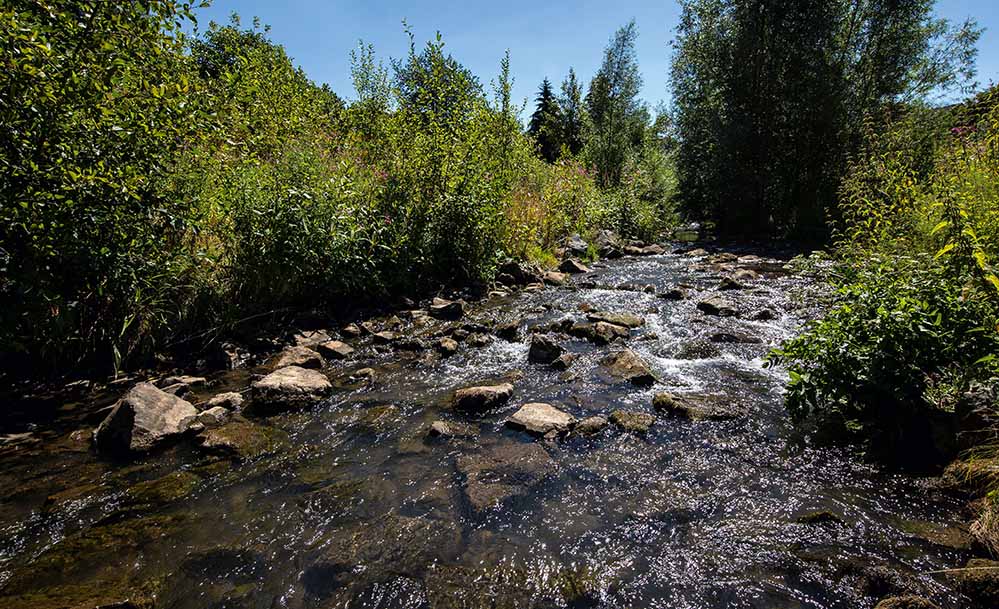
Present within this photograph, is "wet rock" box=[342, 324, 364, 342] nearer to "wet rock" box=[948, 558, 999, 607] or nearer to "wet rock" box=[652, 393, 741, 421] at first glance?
"wet rock" box=[652, 393, 741, 421]

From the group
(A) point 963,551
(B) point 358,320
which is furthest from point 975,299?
(B) point 358,320

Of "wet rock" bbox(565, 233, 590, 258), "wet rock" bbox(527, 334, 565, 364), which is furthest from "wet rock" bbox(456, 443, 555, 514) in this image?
"wet rock" bbox(565, 233, 590, 258)

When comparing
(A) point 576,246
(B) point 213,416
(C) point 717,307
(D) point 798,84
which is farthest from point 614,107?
(B) point 213,416

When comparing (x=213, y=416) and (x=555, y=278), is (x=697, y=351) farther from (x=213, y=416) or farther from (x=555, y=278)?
(x=213, y=416)

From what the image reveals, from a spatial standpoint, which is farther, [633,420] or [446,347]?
[446,347]

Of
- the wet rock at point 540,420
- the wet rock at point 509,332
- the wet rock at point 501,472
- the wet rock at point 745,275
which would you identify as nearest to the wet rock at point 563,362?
the wet rock at point 509,332

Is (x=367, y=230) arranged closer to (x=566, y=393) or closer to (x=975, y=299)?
(x=566, y=393)

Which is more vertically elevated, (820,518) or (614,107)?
(614,107)

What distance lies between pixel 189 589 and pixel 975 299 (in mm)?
6426

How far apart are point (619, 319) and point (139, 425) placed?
7209 mm

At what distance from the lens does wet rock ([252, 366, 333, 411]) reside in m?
5.72

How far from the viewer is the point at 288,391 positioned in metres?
5.80

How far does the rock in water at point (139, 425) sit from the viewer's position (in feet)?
15.6

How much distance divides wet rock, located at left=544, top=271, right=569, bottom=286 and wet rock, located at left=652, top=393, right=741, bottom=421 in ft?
22.8
